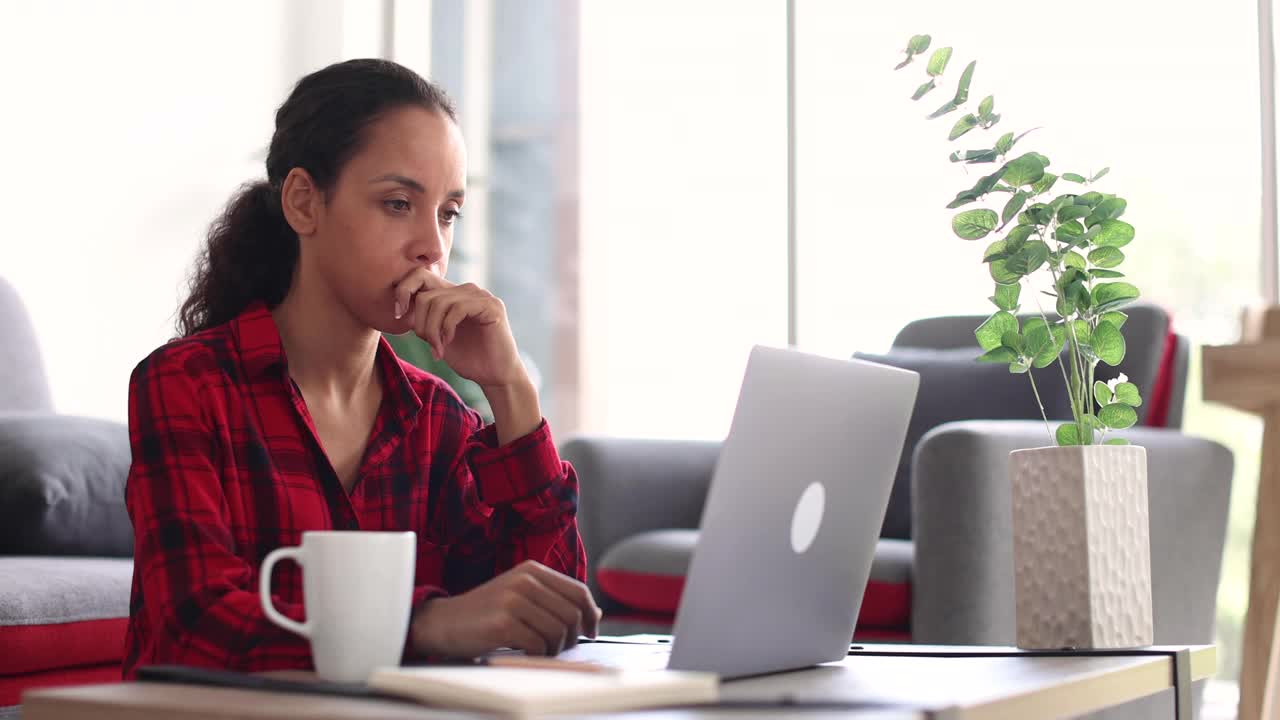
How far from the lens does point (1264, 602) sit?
123 cm

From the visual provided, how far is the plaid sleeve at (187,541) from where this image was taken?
1.02m

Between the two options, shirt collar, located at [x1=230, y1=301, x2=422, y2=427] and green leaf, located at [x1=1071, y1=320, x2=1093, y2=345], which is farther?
green leaf, located at [x1=1071, y1=320, x2=1093, y2=345]

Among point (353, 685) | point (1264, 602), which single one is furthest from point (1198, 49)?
point (353, 685)

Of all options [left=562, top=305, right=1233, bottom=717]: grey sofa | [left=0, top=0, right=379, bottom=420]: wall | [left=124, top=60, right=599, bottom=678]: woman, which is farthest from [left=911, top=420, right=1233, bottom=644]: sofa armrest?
[left=0, top=0, right=379, bottom=420]: wall

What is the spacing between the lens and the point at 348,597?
0.88 meters

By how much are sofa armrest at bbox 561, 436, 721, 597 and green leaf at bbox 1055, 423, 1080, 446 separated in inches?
57.6

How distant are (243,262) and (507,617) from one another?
693 millimetres

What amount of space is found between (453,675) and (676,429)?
3564mm

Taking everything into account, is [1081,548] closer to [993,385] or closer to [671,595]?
[671,595]

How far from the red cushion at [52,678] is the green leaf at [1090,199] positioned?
4.35 feet

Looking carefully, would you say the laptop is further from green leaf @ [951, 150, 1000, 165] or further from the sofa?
the sofa

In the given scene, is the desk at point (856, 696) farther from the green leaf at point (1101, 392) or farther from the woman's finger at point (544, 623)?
the green leaf at point (1101, 392)

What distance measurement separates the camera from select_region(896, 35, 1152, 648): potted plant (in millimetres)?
1302

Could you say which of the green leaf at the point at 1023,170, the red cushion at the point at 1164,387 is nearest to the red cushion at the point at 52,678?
the green leaf at the point at 1023,170
